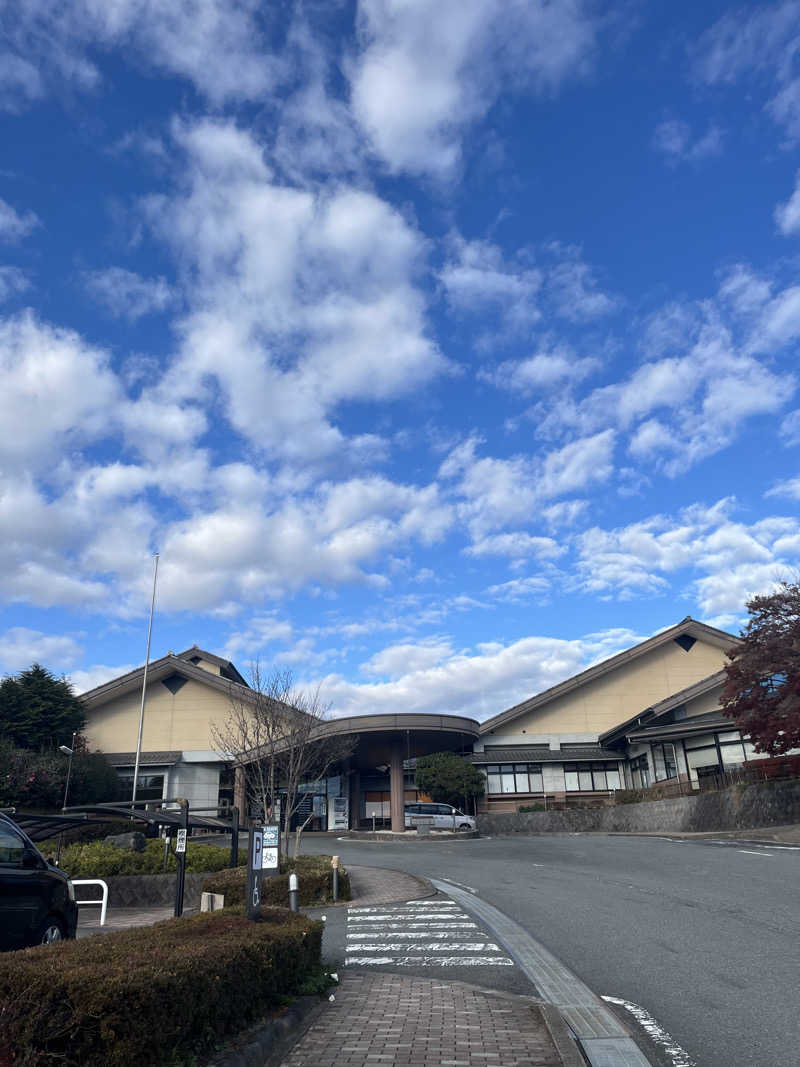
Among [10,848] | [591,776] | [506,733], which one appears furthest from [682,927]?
[591,776]

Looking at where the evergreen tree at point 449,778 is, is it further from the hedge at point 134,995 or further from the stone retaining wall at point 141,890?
the hedge at point 134,995

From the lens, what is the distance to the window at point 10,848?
7929mm

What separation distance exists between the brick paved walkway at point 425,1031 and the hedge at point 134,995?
1.85 ft

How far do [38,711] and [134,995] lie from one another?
3927 cm

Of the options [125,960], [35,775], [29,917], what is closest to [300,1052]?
[125,960]

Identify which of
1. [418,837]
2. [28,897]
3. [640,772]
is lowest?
[28,897]

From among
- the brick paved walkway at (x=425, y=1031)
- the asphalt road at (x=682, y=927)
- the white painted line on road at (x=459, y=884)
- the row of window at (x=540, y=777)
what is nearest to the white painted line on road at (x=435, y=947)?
the asphalt road at (x=682, y=927)

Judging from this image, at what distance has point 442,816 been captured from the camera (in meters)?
39.7

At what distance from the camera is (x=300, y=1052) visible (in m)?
5.80

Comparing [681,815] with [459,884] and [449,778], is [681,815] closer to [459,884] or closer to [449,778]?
[449,778]

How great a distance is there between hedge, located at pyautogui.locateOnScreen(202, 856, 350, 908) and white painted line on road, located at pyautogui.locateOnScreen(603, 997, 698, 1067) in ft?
23.5

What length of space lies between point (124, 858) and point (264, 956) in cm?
1336

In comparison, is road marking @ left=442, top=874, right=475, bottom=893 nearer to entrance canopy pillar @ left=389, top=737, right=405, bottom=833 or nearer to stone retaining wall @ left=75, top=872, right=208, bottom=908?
stone retaining wall @ left=75, top=872, right=208, bottom=908

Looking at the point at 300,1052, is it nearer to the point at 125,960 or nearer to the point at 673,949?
the point at 125,960
